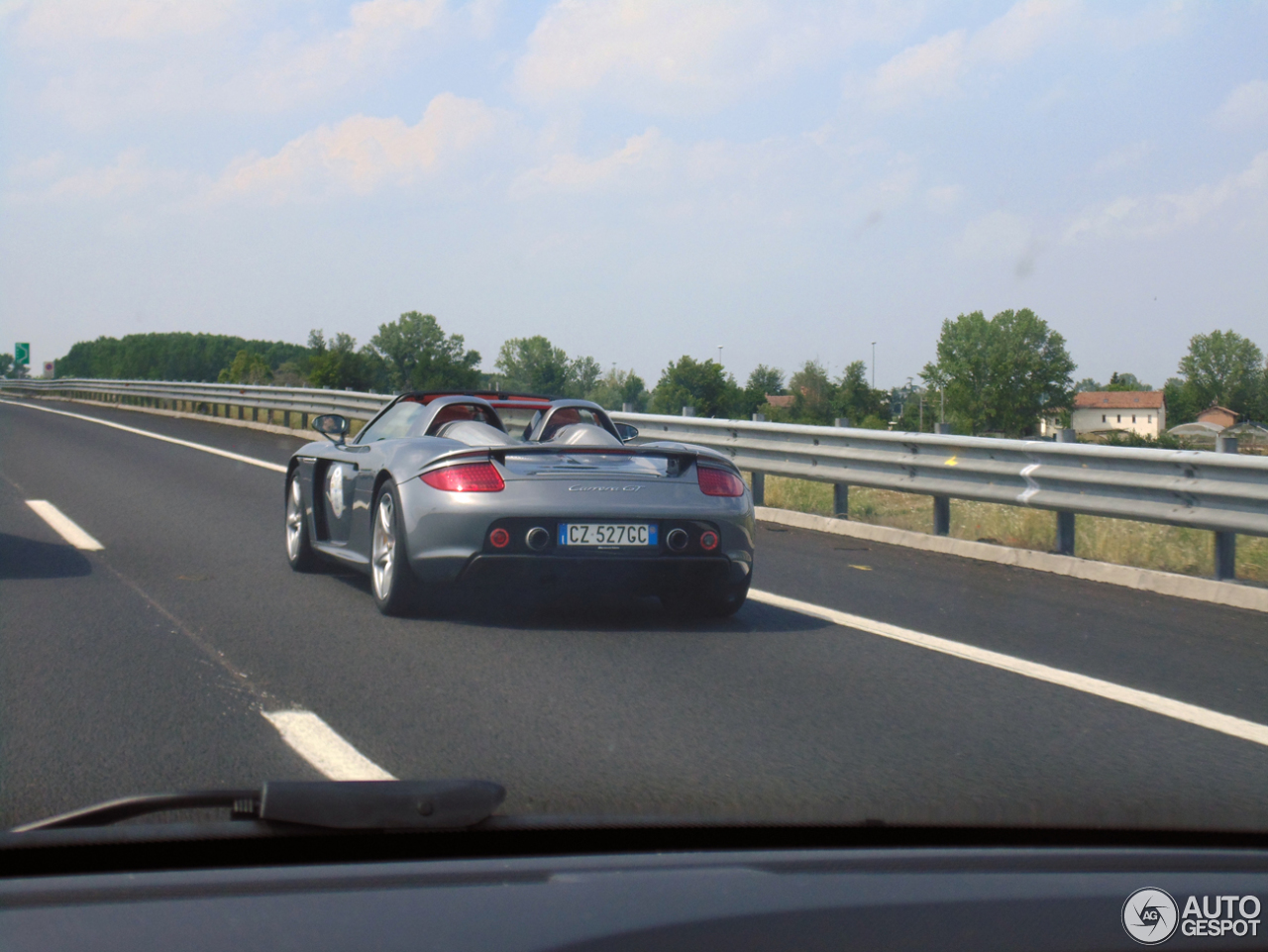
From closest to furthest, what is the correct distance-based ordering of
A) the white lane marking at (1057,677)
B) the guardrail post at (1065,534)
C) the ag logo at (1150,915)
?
the ag logo at (1150,915)
the white lane marking at (1057,677)
the guardrail post at (1065,534)

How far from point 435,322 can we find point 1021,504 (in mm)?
163136

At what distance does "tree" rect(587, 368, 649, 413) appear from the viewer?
154 meters

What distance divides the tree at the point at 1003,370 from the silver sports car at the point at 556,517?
423 feet

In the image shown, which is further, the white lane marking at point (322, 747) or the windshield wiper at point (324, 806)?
the white lane marking at point (322, 747)

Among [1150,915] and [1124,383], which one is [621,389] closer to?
[1124,383]

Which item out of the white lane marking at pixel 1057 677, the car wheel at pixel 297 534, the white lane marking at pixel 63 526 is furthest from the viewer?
the white lane marking at pixel 63 526

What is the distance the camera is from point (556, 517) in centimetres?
605

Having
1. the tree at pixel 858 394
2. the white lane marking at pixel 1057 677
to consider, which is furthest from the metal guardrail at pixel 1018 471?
the tree at pixel 858 394

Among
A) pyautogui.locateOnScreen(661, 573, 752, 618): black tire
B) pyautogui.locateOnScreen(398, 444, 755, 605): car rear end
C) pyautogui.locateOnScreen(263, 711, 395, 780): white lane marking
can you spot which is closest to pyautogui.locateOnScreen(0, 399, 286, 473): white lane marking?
pyautogui.locateOnScreen(661, 573, 752, 618): black tire

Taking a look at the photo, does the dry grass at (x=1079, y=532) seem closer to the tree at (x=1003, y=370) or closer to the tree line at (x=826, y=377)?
the tree line at (x=826, y=377)

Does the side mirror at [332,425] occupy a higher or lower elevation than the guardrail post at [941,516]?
higher

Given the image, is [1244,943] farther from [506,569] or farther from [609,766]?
[506,569]

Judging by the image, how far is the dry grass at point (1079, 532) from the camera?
9266 millimetres

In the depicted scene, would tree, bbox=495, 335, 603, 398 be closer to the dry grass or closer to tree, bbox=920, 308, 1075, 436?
tree, bbox=920, 308, 1075, 436
